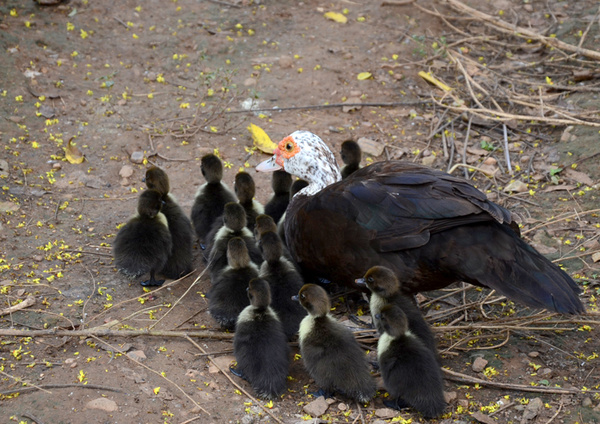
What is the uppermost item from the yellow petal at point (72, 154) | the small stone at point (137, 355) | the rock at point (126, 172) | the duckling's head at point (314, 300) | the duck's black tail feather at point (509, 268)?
the duck's black tail feather at point (509, 268)

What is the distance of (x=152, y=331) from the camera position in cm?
428

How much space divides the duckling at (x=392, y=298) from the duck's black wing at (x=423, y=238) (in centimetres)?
23

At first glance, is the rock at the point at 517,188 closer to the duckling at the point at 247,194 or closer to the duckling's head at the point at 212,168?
the duckling at the point at 247,194

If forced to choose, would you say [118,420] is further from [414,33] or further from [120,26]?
[414,33]

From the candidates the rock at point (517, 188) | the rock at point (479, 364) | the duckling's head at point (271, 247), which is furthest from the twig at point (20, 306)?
the rock at point (517, 188)

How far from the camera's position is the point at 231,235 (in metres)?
5.00

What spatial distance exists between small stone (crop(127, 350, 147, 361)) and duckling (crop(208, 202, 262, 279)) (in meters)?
0.86

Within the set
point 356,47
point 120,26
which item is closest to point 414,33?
point 356,47

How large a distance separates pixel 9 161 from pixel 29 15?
2372 mm

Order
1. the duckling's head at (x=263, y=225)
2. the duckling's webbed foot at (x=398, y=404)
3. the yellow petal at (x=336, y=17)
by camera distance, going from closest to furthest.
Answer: the duckling's webbed foot at (x=398, y=404)
the duckling's head at (x=263, y=225)
the yellow petal at (x=336, y=17)

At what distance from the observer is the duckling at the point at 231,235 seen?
4859mm

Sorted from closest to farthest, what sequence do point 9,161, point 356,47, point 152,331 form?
1. point 152,331
2. point 9,161
3. point 356,47

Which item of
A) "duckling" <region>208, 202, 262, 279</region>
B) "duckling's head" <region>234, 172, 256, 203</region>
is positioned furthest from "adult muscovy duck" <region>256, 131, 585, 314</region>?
"duckling's head" <region>234, 172, 256, 203</region>

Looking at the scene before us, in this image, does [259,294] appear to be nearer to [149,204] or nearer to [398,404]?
[398,404]
